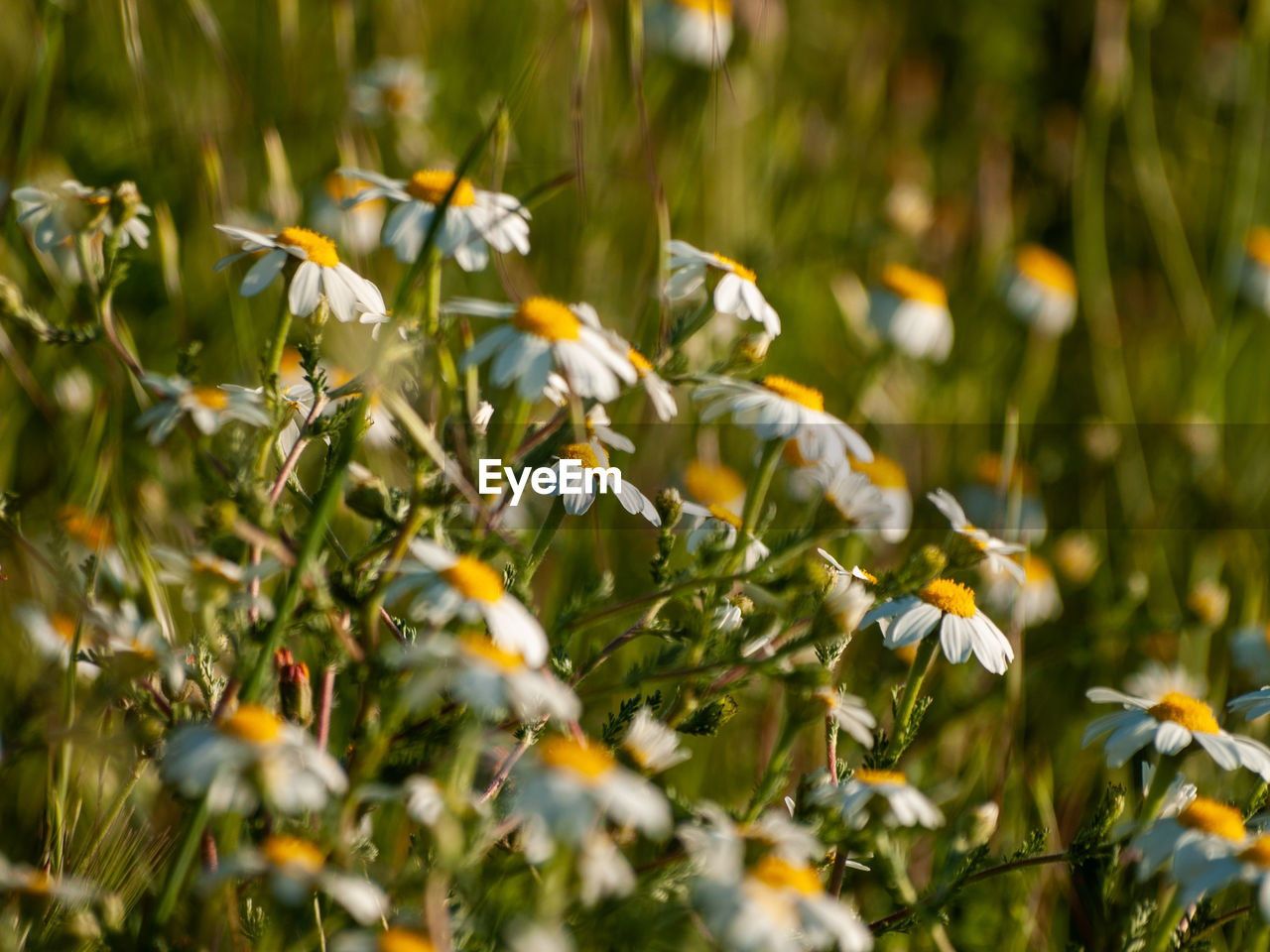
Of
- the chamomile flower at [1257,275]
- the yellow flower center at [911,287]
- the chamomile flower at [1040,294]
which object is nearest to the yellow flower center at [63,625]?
the yellow flower center at [911,287]

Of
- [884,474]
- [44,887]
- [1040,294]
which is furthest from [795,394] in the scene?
[1040,294]

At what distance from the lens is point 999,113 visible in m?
3.40

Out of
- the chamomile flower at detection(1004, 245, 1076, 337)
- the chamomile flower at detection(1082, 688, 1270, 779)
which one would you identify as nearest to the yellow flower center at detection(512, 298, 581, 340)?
the chamomile flower at detection(1082, 688, 1270, 779)

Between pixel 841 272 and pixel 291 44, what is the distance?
132 cm

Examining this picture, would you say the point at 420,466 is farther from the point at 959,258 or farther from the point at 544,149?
the point at 959,258

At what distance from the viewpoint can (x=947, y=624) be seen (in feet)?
3.46

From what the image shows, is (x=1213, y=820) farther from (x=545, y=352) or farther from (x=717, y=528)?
(x=545, y=352)

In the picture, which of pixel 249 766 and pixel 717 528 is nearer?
pixel 249 766

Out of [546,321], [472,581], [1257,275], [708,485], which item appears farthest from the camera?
[1257,275]

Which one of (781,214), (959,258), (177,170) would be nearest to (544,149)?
(781,214)

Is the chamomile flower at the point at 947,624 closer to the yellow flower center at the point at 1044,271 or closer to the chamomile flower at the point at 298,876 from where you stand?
the chamomile flower at the point at 298,876

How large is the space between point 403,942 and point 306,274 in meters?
0.56

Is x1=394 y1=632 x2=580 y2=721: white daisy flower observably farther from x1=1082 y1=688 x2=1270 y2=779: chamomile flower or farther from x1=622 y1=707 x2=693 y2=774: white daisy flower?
x1=1082 y1=688 x2=1270 y2=779: chamomile flower

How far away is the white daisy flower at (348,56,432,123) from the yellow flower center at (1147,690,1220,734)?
1.70 m
